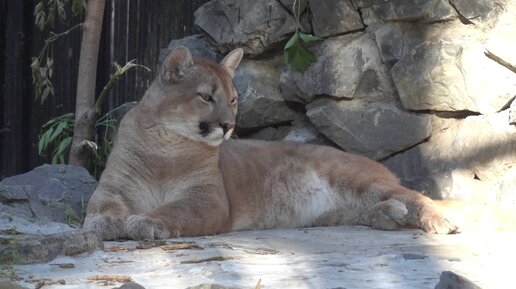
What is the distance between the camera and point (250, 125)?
7938 millimetres

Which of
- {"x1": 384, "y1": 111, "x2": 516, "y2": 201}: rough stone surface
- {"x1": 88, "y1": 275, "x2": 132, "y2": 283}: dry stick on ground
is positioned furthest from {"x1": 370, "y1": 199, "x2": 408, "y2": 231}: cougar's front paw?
{"x1": 88, "y1": 275, "x2": 132, "y2": 283}: dry stick on ground

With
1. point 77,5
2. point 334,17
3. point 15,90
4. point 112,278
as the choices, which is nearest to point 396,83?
point 334,17

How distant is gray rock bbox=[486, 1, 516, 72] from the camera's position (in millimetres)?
6598

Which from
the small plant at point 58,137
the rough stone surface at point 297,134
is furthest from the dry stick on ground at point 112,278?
the small plant at point 58,137

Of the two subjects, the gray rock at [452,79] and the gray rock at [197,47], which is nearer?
the gray rock at [452,79]

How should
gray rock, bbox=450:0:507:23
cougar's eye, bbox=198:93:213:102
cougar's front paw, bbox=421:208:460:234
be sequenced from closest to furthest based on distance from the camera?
cougar's front paw, bbox=421:208:460:234
cougar's eye, bbox=198:93:213:102
gray rock, bbox=450:0:507:23

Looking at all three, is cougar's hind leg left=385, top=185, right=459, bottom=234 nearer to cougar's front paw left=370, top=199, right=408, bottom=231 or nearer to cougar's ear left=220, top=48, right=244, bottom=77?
cougar's front paw left=370, top=199, right=408, bottom=231

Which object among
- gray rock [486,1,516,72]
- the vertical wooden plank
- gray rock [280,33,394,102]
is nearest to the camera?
gray rock [486,1,516,72]

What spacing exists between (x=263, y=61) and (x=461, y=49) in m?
1.80

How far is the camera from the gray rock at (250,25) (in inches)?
304

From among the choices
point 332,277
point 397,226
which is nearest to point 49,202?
point 397,226

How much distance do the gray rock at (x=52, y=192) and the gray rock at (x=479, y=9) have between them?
2.95 meters

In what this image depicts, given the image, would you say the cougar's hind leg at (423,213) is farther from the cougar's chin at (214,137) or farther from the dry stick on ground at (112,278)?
the dry stick on ground at (112,278)

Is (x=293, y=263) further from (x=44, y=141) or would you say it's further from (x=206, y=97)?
(x=44, y=141)
